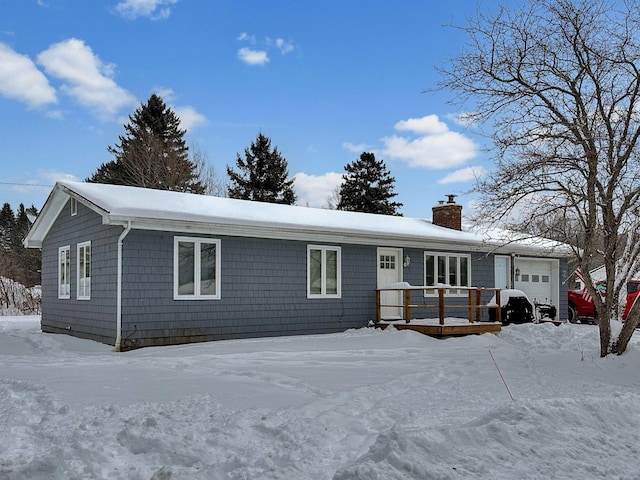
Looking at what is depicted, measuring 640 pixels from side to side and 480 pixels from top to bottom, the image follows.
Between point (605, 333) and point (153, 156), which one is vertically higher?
point (153, 156)

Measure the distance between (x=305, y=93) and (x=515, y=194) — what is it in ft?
38.8

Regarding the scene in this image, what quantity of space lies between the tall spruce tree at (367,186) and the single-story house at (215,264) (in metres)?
23.6

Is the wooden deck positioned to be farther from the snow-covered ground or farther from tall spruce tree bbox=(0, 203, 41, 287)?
tall spruce tree bbox=(0, 203, 41, 287)

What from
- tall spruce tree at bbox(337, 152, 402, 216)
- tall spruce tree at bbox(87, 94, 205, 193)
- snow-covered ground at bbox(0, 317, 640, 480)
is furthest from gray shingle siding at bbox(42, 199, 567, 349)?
tall spruce tree at bbox(337, 152, 402, 216)

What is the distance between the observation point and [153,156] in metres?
35.8

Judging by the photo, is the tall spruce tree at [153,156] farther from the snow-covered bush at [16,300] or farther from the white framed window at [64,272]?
the white framed window at [64,272]

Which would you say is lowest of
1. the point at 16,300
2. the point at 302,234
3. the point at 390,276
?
the point at 16,300

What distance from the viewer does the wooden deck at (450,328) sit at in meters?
13.2

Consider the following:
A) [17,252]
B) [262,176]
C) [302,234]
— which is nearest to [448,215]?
[302,234]

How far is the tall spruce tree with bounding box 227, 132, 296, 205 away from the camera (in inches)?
1510

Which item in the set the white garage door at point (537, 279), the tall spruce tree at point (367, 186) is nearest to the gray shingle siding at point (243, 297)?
the white garage door at point (537, 279)

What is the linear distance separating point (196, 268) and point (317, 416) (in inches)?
274

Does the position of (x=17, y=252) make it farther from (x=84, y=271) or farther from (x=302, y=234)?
(x=302, y=234)

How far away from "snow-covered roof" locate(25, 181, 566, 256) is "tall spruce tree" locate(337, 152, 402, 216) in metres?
22.8
